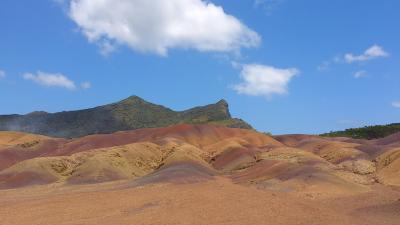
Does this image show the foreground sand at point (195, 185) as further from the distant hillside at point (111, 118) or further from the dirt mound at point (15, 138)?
the distant hillside at point (111, 118)

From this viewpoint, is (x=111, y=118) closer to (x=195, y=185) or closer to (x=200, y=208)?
(x=195, y=185)

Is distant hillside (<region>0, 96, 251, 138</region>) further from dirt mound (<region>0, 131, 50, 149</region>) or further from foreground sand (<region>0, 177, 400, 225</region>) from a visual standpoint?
foreground sand (<region>0, 177, 400, 225</region>)

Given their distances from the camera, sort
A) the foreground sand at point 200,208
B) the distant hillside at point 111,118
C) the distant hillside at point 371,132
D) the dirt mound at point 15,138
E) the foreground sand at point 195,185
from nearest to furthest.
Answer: the foreground sand at point 200,208
the foreground sand at point 195,185
the dirt mound at point 15,138
the distant hillside at point 371,132
the distant hillside at point 111,118

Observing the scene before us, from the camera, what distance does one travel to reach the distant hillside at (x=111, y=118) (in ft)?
324

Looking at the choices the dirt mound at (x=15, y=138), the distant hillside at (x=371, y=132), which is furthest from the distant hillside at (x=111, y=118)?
the dirt mound at (x=15, y=138)

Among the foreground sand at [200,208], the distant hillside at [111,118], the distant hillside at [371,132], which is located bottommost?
the foreground sand at [200,208]

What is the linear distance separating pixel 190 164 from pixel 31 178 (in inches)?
478

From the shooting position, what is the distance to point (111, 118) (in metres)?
102

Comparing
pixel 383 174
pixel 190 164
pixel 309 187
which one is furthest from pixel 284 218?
pixel 190 164

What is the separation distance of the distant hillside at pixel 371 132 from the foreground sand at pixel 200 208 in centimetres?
5997

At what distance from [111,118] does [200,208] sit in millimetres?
83885

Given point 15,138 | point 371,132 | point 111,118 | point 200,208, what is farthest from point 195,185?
point 111,118

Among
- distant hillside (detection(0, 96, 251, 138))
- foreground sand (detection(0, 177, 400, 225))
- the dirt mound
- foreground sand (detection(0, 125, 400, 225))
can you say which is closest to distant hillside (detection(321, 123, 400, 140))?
distant hillside (detection(0, 96, 251, 138))

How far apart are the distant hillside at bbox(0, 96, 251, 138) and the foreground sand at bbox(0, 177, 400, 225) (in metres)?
68.9
